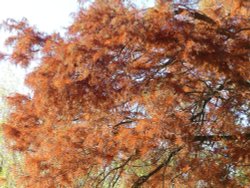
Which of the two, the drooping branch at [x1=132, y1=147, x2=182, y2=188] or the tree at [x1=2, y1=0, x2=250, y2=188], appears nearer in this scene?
the tree at [x1=2, y1=0, x2=250, y2=188]

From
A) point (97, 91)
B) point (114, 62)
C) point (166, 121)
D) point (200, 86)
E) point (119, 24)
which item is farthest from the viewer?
point (200, 86)

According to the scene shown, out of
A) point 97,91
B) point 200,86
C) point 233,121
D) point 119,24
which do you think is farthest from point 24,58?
point 233,121

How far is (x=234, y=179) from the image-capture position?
3.67 meters

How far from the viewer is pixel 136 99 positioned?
10.4ft

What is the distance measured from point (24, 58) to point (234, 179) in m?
1.83

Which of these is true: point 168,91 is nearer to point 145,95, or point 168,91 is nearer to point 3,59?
point 145,95

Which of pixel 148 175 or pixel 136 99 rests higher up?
pixel 136 99

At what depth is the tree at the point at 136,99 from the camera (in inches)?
100

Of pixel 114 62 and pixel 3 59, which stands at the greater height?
pixel 3 59

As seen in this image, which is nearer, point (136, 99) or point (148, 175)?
point (136, 99)

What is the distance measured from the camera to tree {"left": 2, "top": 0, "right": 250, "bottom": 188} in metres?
2.55

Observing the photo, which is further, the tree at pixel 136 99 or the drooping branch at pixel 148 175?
the drooping branch at pixel 148 175

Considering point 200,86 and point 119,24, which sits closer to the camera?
point 119,24

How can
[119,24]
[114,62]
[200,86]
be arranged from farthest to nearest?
1. [200,86]
2. [114,62]
3. [119,24]
